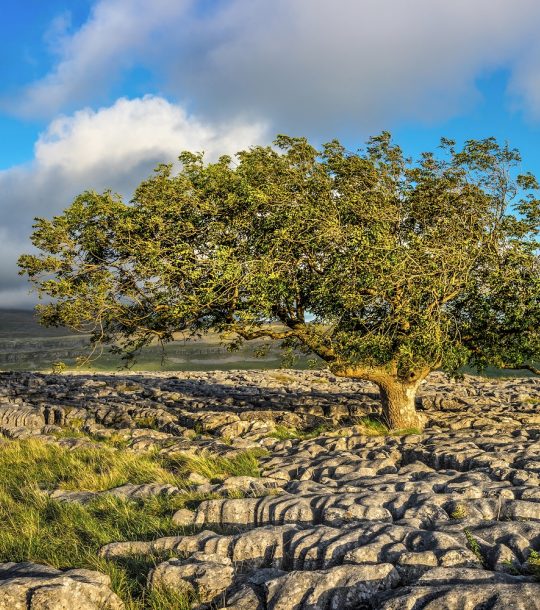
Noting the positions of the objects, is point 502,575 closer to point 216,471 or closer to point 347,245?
point 216,471

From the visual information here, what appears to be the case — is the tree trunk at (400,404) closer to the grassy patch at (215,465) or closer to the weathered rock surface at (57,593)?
the grassy patch at (215,465)

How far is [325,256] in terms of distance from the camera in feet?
70.0

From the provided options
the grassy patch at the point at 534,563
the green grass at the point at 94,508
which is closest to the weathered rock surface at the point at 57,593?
the green grass at the point at 94,508

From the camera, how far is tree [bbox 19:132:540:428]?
20422mm

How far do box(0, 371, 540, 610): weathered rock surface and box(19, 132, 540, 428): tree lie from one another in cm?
422

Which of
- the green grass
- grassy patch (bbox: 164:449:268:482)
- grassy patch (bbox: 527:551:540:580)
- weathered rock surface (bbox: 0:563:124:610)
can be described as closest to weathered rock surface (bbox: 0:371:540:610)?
grassy patch (bbox: 527:551:540:580)

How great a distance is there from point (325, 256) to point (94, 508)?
40.0 feet

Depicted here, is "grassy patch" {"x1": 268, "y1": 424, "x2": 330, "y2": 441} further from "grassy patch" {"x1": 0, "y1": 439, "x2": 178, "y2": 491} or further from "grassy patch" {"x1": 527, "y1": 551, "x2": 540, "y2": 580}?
"grassy patch" {"x1": 527, "y1": 551, "x2": 540, "y2": 580}

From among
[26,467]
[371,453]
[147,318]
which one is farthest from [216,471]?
[147,318]

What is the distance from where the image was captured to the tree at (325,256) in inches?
804

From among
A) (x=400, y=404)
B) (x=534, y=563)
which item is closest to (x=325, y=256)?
(x=400, y=404)

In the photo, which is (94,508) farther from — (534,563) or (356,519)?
(534,563)

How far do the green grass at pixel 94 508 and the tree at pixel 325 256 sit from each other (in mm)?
5339

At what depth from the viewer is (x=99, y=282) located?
22.6m
